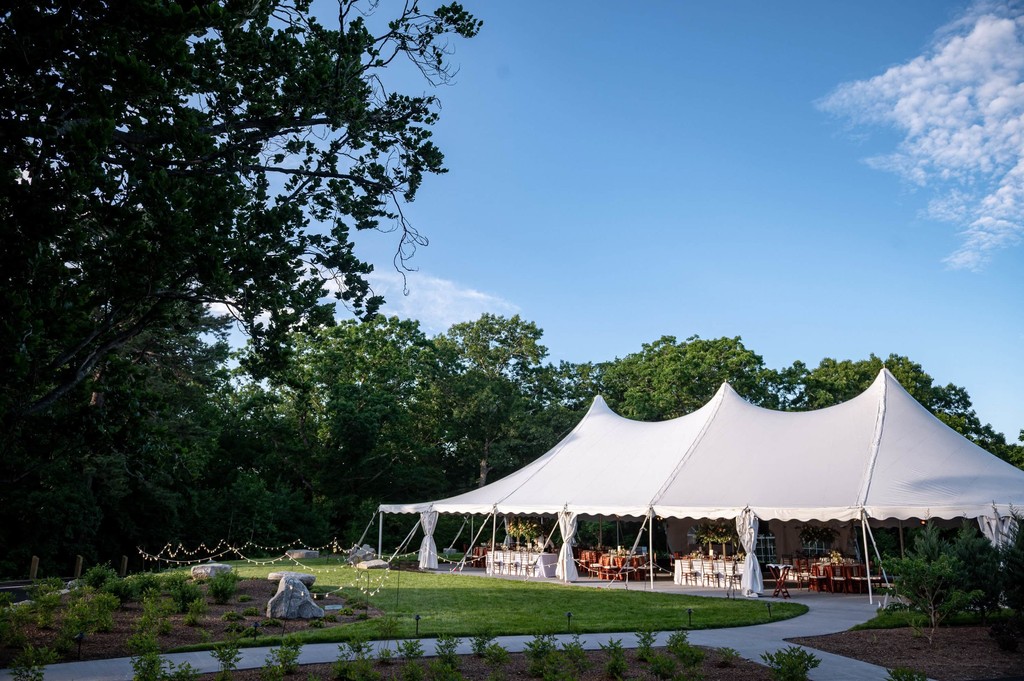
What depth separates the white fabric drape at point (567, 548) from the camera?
16625 millimetres

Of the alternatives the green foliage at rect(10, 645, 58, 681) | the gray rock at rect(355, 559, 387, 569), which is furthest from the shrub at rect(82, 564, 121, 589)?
the gray rock at rect(355, 559, 387, 569)

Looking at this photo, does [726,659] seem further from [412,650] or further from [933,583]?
[933,583]

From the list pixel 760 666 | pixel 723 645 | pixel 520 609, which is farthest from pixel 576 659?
pixel 520 609

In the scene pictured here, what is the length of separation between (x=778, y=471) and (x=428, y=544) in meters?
9.70

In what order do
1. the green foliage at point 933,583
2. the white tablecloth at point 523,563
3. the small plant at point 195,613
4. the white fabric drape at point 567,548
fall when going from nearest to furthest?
the green foliage at point 933,583 < the small plant at point 195,613 < the white fabric drape at point 567,548 < the white tablecloth at point 523,563

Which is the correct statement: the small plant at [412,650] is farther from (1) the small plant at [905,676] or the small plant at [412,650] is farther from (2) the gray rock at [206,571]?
(2) the gray rock at [206,571]

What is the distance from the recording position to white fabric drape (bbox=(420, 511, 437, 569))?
65.2 ft

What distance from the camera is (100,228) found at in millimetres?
6551

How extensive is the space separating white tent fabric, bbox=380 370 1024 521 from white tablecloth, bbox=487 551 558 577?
150 centimetres

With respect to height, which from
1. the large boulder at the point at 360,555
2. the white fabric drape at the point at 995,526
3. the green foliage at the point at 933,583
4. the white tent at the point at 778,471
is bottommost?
the large boulder at the point at 360,555

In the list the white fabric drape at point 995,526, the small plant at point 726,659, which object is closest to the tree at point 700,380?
the white fabric drape at point 995,526

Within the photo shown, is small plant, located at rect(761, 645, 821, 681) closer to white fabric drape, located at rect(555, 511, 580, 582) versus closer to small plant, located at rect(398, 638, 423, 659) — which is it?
small plant, located at rect(398, 638, 423, 659)

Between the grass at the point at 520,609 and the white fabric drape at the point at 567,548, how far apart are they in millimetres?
1118

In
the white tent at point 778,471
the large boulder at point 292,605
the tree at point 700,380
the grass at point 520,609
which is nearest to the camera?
the grass at point 520,609
